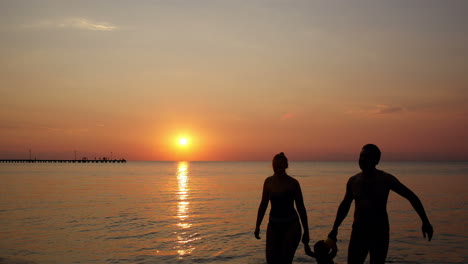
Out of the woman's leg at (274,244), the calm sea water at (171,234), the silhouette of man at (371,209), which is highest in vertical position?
the silhouette of man at (371,209)

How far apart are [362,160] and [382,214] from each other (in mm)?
789

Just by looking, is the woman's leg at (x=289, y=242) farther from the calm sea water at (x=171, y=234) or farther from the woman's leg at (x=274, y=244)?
the calm sea water at (x=171, y=234)

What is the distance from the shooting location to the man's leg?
579 cm

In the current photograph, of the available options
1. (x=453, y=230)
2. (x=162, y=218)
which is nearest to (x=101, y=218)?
(x=162, y=218)

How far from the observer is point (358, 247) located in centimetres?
582

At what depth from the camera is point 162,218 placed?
75.4ft

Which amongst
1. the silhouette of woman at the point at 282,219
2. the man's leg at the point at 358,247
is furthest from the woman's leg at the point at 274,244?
the man's leg at the point at 358,247

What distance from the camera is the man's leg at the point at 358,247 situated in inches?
228

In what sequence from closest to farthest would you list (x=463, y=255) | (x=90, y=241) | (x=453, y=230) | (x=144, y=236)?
(x=463, y=255)
(x=90, y=241)
(x=144, y=236)
(x=453, y=230)

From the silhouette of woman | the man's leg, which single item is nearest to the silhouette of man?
the man's leg

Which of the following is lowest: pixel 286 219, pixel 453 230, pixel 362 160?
pixel 453 230

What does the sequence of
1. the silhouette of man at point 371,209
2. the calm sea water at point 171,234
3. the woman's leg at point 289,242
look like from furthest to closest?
the calm sea water at point 171,234 < the woman's leg at point 289,242 < the silhouette of man at point 371,209

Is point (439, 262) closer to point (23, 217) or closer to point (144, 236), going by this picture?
point (144, 236)

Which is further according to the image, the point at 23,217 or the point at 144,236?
the point at 23,217
